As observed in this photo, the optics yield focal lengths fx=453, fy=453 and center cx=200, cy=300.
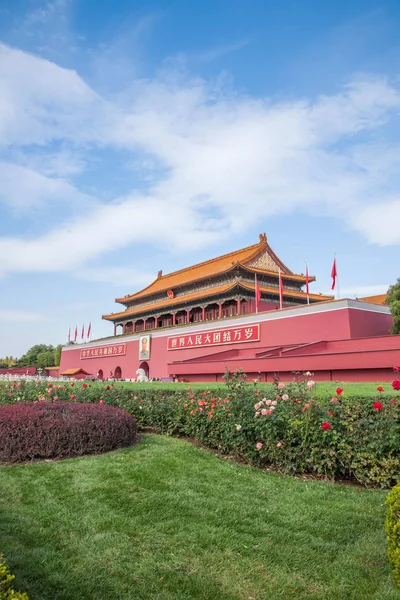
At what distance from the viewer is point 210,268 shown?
31.0 metres

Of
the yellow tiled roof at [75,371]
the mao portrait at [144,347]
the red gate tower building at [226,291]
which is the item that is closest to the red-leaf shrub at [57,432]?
the red gate tower building at [226,291]

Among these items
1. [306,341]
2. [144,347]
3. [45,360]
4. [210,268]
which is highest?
[210,268]

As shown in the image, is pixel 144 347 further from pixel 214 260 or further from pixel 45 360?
pixel 45 360

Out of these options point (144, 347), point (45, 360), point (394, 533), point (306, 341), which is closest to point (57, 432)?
point (394, 533)

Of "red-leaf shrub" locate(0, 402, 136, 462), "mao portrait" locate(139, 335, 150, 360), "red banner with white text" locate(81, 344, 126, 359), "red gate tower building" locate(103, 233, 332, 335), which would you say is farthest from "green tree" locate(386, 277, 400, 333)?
"red banner with white text" locate(81, 344, 126, 359)

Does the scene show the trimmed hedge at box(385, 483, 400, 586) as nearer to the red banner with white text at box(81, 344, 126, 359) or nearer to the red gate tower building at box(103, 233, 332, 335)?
the red gate tower building at box(103, 233, 332, 335)

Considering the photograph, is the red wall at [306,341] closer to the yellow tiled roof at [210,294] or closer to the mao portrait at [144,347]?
the yellow tiled roof at [210,294]

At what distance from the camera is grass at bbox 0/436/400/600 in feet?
8.20

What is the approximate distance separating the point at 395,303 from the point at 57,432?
14.9 meters

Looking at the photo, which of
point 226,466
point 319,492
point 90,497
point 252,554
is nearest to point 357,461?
point 319,492

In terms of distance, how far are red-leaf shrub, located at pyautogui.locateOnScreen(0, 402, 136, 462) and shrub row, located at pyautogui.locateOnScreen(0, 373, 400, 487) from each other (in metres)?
1.13

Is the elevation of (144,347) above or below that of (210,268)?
below

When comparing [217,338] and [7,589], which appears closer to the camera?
[7,589]

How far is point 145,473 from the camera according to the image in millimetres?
4328
